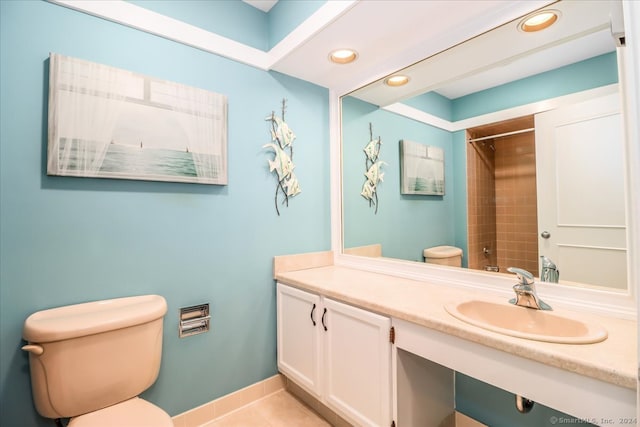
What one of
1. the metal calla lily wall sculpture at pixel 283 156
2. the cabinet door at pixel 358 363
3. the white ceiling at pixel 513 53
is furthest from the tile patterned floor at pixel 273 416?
the white ceiling at pixel 513 53

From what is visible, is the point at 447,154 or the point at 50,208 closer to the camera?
the point at 50,208

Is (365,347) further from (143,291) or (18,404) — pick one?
(18,404)

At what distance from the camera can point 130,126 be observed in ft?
4.78

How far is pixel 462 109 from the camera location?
1660mm

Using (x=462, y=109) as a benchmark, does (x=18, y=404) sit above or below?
below

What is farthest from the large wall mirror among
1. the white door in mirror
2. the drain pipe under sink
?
the drain pipe under sink

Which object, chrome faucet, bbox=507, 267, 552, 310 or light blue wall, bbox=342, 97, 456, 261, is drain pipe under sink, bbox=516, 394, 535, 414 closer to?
chrome faucet, bbox=507, 267, 552, 310

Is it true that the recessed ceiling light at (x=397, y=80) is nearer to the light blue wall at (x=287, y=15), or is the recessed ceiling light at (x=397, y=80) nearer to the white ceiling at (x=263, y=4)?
the light blue wall at (x=287, y=15)

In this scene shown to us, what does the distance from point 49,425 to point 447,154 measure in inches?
94.7

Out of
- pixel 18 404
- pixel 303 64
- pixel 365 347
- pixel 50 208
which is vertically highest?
pixel 303 64

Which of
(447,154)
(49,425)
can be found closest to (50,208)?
(49,425)

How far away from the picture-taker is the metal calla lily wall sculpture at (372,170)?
2.13m

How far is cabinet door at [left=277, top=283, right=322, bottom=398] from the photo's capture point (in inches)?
65.9

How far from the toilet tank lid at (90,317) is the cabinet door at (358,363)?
34.4 inches
